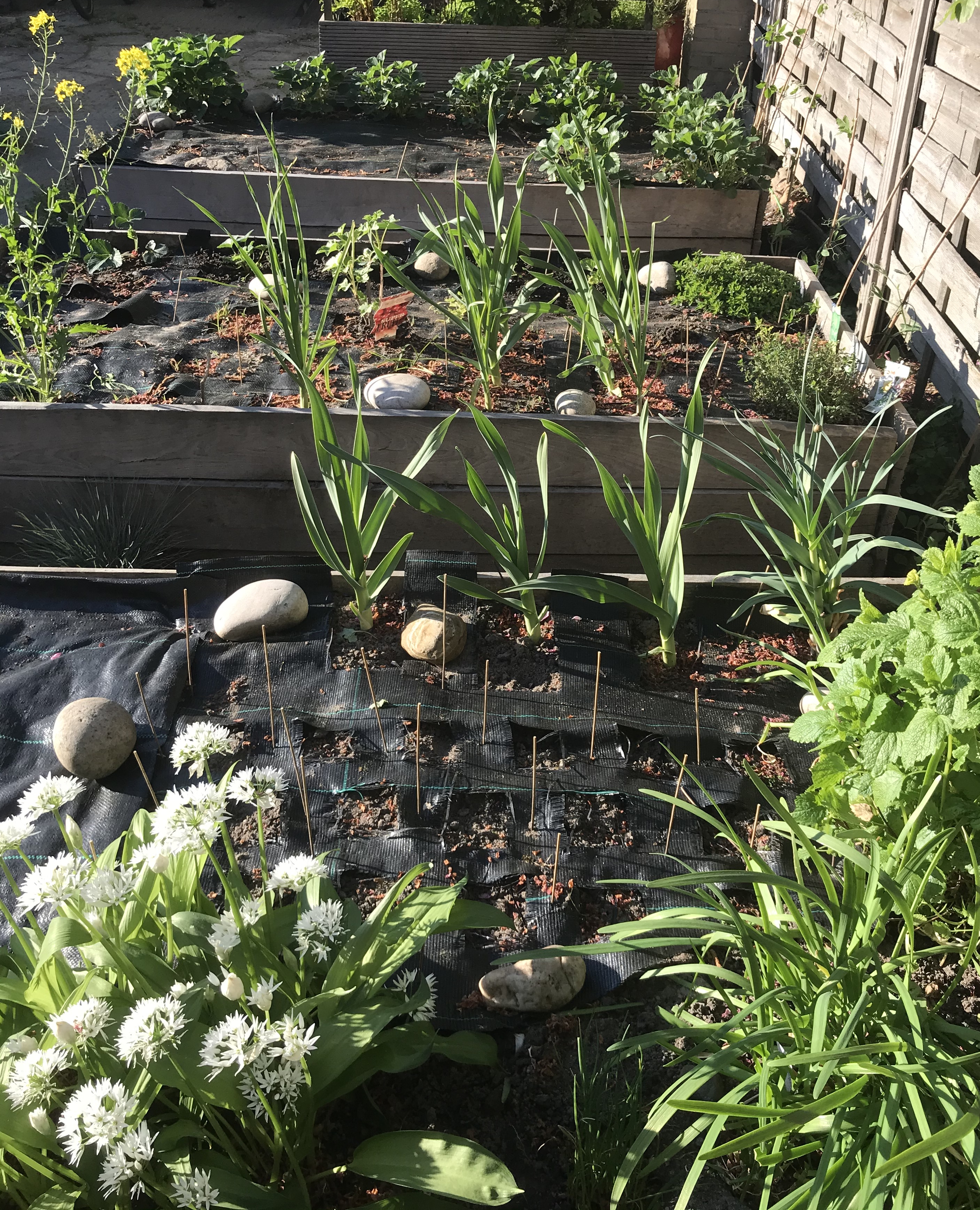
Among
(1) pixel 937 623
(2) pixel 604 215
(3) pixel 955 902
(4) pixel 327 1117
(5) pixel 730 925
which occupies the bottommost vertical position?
(4) pixel 327 1117

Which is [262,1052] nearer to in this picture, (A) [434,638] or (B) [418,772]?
(B) [418,772]

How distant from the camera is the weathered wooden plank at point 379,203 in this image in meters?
4.30

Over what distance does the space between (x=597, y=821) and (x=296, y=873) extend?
890 millimetres

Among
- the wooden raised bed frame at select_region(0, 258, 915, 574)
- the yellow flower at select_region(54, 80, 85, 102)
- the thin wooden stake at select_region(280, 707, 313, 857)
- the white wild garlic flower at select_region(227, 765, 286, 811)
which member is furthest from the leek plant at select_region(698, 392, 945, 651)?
the yellow flower at select_region(54, 80, 85, 102)

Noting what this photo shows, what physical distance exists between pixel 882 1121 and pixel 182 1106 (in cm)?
87

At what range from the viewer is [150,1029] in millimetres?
993

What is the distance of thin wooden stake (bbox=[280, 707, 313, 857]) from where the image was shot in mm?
1874

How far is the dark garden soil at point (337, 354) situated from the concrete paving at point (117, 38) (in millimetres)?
3339

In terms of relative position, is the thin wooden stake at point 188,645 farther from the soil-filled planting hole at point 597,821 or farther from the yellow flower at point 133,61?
the yellow flower at point 133,61

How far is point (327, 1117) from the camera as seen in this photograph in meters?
1.43

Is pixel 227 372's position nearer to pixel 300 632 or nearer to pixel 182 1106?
pixel 300 632

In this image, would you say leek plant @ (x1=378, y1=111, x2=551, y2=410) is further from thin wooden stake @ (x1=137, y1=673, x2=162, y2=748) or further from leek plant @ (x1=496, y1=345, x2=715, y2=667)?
thin wooden stake @ (x1=137, y1=673, x2=162, y2=748)

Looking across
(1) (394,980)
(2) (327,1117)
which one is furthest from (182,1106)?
(1) (394,980)

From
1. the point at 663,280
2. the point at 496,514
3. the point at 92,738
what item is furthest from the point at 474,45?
the point at 92,738
